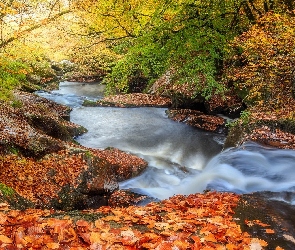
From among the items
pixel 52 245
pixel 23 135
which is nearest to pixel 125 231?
pixel 52 245

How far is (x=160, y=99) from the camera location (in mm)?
19141

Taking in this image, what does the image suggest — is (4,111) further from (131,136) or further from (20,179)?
(131,136)

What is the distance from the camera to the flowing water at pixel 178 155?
7.69 metres

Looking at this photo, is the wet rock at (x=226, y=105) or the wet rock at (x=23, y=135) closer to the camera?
the wet rock at (x=23, y=135)

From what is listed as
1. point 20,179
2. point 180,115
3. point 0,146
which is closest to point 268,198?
point 20,179

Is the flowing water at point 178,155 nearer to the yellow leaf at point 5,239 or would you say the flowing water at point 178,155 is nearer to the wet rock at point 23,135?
the wet rock at point 23,135

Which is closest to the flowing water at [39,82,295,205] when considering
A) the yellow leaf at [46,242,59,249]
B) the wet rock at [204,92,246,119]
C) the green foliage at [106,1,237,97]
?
the wet rock at [204,92,246,119]

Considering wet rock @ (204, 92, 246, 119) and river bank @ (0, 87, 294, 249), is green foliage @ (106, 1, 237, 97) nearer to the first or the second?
river bank @ (0, 87, 294, 249)

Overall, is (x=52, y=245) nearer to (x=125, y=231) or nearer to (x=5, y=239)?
(x=5, y=239)

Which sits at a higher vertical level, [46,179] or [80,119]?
[80,119]

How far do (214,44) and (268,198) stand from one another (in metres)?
5.74

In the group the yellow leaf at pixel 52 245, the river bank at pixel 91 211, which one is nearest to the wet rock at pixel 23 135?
the river bank at pixel 91 211

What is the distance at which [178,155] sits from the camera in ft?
38.5

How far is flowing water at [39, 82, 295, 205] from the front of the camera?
7.69 metres
